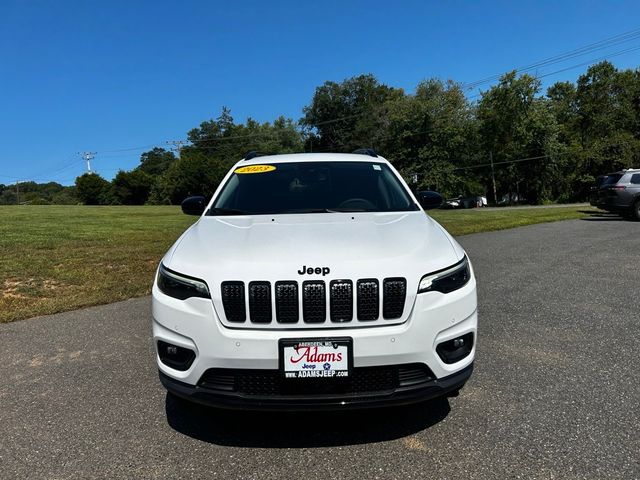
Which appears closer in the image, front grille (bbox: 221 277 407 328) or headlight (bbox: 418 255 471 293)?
front grille (bbox: 221 277 407 328)

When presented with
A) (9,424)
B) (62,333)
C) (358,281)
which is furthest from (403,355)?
(62,333)

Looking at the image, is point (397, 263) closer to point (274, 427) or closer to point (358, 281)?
point (358, 281)

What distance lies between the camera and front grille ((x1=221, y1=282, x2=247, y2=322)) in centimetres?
238

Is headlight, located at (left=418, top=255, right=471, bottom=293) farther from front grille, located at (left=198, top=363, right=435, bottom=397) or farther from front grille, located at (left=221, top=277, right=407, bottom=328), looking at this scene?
front grille, located at (left=198, top=363, right=435, bottom=397)

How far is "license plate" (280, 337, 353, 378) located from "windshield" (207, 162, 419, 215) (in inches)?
53.8

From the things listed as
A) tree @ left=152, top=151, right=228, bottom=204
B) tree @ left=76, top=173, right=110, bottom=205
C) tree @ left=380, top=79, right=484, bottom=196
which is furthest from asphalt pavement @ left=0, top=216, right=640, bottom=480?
tree @ left=76, top=173, right=110, bottom=205

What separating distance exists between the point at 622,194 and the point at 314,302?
55.6 ft

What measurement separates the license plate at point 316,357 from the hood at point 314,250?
33cm

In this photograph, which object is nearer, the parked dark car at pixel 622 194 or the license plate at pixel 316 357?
the license plate at pixel 316 357

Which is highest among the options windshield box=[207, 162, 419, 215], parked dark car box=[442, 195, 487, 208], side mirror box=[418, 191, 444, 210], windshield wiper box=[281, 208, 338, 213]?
windshield box=[207, 162, 419, 215]

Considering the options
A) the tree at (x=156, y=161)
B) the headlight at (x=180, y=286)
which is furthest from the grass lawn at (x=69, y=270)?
the tree at (x=156, y=161)

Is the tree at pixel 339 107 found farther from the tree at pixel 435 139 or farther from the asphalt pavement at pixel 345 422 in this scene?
the asphalt pavement at pixel 345 422

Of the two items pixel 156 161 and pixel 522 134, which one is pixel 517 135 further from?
pixel 156 161

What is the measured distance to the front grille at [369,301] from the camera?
2.37m
